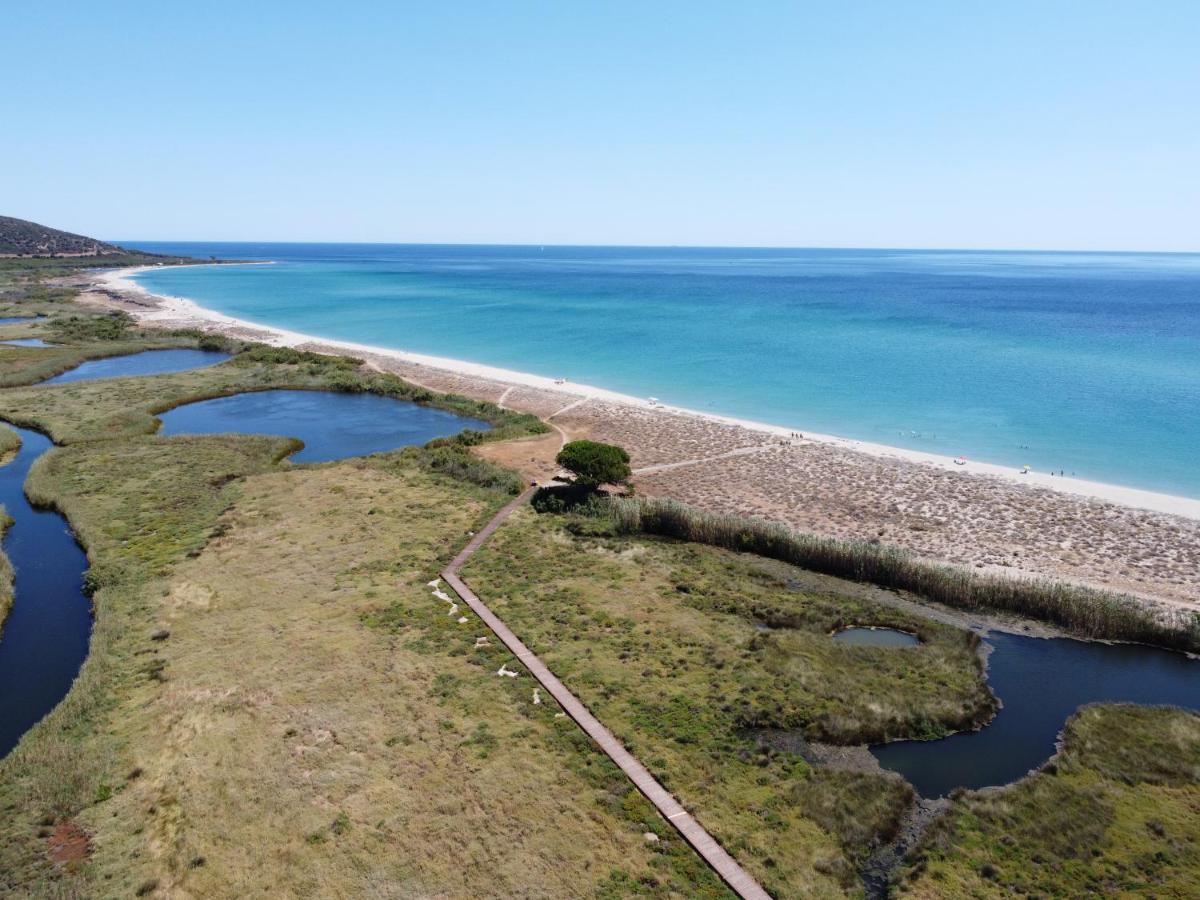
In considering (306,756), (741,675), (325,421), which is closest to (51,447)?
(325,421)

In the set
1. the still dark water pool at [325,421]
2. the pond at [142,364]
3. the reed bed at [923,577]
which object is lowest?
the reed bed at [923,577]

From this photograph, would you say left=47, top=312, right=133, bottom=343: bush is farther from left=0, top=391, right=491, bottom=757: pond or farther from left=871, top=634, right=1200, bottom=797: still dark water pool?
left=871, top=634, right=1200, bottom=797: still dark water pool

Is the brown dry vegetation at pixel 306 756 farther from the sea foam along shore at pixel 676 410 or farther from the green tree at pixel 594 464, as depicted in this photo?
the sea foam along shore at pixel 676 410

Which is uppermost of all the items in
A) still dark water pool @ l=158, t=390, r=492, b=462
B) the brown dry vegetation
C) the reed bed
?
still dark water pool @ l=158, t=390, r=492, b=462

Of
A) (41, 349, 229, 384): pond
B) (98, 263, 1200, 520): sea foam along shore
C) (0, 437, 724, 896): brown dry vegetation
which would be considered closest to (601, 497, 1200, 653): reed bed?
(0, 437, 724, 896): brown dry vegetation

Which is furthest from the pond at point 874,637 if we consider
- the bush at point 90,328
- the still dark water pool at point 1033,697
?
the bush at point 90,328
